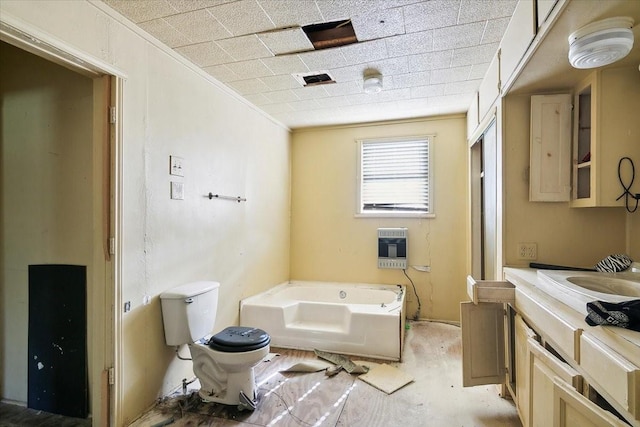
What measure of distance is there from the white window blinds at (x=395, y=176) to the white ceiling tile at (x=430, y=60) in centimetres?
139

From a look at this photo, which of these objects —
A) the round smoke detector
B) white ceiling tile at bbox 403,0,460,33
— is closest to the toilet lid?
white ceiling tile at bbox 403,0,460,33

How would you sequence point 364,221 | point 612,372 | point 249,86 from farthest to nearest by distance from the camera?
point 364,221 → point 249,86 → point 612,372

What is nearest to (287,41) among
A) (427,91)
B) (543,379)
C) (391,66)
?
(391,66)

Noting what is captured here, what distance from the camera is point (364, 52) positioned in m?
2.20

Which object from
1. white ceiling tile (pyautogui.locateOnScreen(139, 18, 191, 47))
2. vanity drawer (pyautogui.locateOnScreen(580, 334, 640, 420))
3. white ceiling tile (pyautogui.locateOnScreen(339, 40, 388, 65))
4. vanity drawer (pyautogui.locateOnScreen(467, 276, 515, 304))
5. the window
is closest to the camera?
vanity drawer (pyautogui.locateOnScreen(580, 334, 640, 420))

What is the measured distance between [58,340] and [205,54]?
2112 mm

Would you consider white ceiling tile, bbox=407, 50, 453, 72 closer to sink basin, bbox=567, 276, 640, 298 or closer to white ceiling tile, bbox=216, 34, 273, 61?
white ceiling tile, bbox=216, 34, 273, 61

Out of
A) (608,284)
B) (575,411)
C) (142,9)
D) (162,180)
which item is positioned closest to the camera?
(575,411)

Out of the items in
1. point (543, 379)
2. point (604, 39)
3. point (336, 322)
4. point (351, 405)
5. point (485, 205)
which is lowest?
point (351, 405)

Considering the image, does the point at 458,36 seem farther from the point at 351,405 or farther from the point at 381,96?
the point at 351,405

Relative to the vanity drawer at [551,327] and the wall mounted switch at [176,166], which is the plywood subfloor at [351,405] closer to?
the vanity drawer at [551,327]

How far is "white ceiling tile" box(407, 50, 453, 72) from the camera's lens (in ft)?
7.34

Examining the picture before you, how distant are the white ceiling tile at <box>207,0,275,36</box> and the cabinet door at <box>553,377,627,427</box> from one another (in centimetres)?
222

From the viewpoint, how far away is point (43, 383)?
2.00 m
